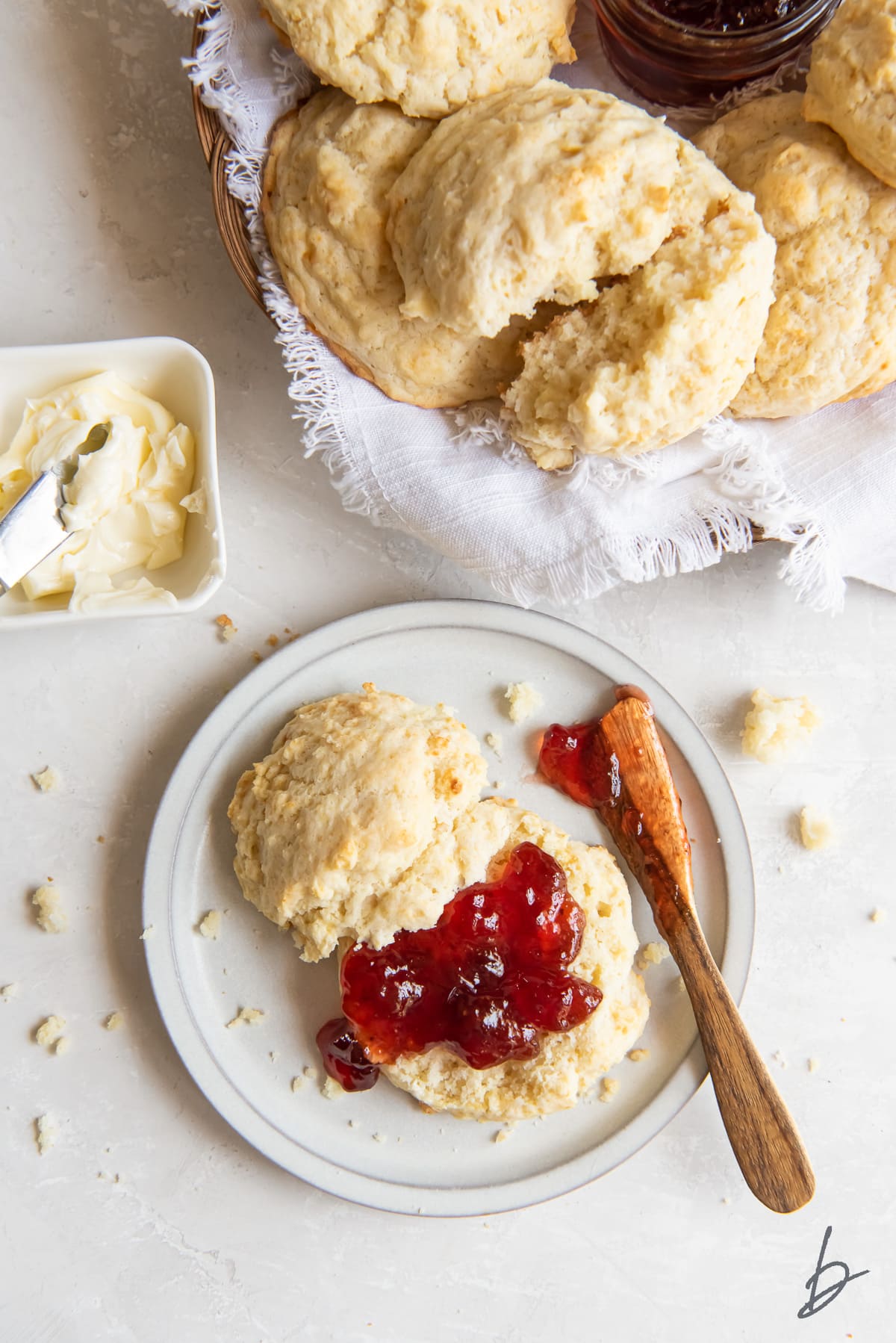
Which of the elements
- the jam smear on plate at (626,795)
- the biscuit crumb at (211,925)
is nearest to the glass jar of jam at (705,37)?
the jam smear on plate at (626,795)

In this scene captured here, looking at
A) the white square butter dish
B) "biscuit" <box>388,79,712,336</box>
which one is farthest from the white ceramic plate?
"biscuit" <box>388,79,712,336</box>

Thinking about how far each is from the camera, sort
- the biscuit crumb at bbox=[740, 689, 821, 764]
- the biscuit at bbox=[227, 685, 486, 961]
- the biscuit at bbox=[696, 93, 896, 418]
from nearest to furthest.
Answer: the biscuit at bbox=[696, 93, 896, 418]
the biscuit at bbox=[227, 685, 486, 961]
the biscuit crumb at bbox=[740, 689, 821, 764]

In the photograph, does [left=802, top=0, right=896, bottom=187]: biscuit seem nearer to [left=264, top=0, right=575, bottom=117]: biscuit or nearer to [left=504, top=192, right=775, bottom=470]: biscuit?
[left=504, top=192, right=775, bottom=470]: biscuit

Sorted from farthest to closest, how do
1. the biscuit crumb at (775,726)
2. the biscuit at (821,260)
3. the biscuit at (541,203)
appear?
1. the biscuit crumb at (775,726)
2. the biscuit at (821,260)
3. the biscuit at (541,203)

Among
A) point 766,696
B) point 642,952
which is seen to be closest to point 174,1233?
point 642,952

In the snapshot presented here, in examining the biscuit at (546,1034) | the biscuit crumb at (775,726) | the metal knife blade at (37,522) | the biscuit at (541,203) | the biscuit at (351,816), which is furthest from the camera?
the biscuit crumb at (775,726)

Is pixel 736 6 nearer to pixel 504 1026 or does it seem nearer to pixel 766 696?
pixel 766 696
